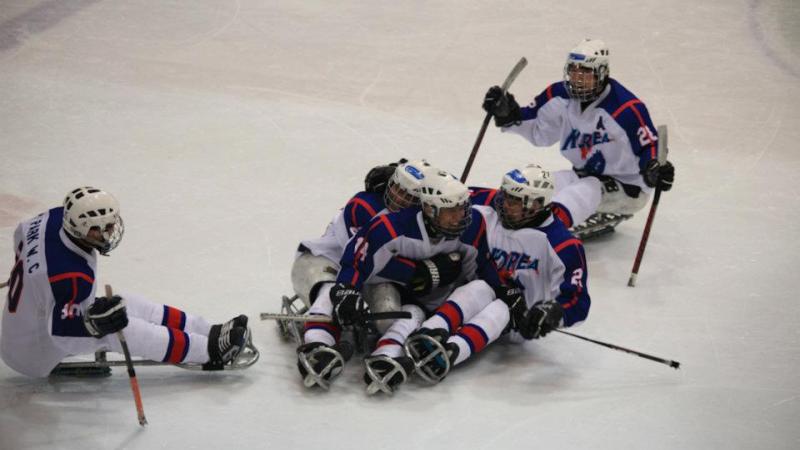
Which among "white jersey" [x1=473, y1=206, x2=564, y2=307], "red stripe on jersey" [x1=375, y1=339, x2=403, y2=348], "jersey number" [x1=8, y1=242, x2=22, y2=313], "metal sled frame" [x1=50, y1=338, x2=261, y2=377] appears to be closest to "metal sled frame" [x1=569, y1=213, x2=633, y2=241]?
"white jersey" [x1=473, y1=206, x2=564, y2=307]

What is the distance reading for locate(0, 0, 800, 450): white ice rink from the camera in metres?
4.81

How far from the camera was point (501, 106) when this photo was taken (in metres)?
6.53

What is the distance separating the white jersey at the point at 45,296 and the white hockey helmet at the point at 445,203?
1377mm

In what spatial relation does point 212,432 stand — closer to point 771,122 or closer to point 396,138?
point 396,138

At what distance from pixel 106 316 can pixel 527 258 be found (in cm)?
186

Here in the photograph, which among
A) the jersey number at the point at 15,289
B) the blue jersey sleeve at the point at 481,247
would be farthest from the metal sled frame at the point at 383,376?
the jersey number at the point at 15,289

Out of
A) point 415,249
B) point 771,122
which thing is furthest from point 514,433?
point 771,122


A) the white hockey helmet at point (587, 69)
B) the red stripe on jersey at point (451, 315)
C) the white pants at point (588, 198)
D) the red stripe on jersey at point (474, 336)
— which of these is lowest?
the red stripe on jersey at point (474, 336)

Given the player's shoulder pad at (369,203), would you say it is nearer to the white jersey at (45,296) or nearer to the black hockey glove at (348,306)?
the black hockey glove at (348,306)

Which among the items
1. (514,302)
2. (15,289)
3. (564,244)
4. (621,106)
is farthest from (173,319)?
(621,106)

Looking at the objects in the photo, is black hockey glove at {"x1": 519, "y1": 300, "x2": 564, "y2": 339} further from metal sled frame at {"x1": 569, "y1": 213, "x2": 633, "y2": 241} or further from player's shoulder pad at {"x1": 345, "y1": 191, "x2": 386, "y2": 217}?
metal sled frame at {"x1": 569, "y1": 213, "x2": 633, "y2": 241}

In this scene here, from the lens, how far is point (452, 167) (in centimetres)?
732

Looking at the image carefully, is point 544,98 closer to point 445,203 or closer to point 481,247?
point 481,247

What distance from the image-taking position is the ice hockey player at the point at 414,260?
16.1ft
